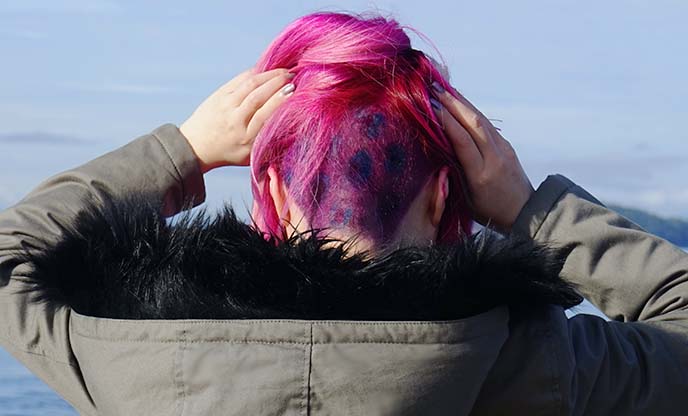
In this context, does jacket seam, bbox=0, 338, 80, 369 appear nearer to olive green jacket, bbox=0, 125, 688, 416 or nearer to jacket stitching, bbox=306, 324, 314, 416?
olive green jacket, bbox=0, 125, 688, 416

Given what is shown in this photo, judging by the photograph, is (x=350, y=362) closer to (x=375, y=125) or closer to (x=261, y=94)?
(x=375, y=125)

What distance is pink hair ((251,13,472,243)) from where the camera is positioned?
1.64 metres

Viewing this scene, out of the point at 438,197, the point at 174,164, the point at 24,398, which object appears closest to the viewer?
the point at 438,197

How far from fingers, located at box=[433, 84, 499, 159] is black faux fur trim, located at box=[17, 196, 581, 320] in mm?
353

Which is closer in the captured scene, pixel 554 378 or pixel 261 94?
pixel 554 378

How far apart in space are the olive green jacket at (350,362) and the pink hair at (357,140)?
0.80ft

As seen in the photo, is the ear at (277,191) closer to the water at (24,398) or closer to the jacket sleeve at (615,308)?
the jacket sleeve at (615,308)

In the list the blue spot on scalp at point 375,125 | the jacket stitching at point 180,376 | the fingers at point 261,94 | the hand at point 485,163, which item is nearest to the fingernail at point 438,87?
the hand at point 485,163

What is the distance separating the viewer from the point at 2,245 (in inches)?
69.4

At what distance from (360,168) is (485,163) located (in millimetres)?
274

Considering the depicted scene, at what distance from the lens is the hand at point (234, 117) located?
1807 mm

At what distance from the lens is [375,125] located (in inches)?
66.5

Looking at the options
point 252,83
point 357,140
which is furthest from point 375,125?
point 252,83

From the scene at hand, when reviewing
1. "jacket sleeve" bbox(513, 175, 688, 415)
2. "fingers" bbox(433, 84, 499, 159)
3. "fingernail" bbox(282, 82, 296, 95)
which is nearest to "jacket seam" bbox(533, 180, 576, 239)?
"jacket sleeve" bbox(513, 175, 688, 415)
